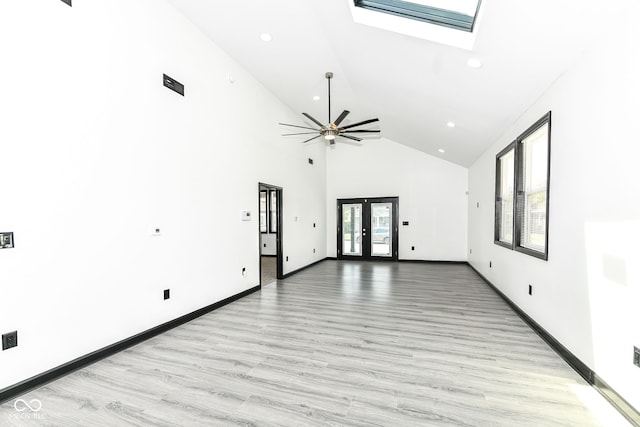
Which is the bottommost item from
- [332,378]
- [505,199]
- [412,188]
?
[332,378]

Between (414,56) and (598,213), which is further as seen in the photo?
(414,56)

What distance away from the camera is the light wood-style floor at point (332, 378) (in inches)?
79.4

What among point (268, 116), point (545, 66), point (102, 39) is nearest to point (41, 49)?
point (102, 39)

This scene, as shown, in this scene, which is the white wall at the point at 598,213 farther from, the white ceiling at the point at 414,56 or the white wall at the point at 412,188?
→ the white wall at the point at 412,188

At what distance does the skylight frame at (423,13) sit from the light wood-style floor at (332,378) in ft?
10.5

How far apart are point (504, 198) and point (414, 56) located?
3206 mm

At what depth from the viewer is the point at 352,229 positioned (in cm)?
938

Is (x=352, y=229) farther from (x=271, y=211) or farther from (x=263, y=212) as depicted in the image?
(x=263, y=212)

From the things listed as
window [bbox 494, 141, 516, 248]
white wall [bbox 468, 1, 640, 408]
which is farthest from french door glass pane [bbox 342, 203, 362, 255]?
white wall [bbox 468, 1, 640, 408]

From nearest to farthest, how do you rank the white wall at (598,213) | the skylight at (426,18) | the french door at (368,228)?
the white wall at (598,213) < the skylight at (426,18) < the french door at (368,228)

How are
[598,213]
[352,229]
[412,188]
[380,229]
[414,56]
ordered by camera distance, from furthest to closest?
[352,229], [380,229], [412,188], [414,56], [598,213]

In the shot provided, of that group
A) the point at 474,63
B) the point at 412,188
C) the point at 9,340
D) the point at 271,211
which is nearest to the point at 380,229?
the point at 412,188

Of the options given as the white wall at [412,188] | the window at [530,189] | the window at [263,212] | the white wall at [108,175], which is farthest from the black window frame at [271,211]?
the window at [530,189]

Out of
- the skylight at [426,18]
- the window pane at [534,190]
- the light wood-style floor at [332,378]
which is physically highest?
the skylight at [426,18]
